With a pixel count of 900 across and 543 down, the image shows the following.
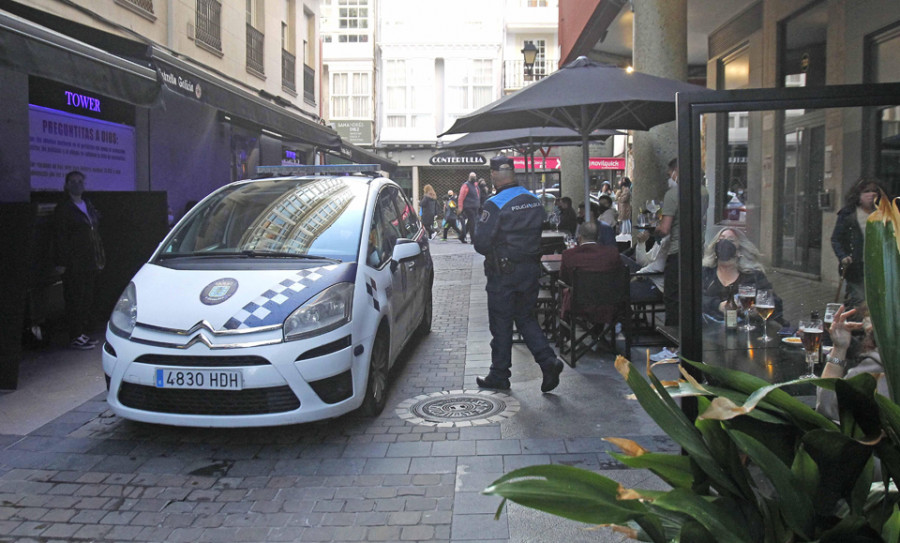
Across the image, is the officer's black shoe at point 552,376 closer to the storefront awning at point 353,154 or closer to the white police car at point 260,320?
the white police car at point 260,320

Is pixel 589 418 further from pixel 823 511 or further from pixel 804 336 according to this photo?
pixel 823 511

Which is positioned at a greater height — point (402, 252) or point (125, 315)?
point (402, 252)

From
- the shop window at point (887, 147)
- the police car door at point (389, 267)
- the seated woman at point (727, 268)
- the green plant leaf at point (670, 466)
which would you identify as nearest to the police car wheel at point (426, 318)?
the police car door at point (389, 267)

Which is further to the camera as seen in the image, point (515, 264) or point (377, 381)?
point (515, 264)

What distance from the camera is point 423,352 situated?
7.68 meters

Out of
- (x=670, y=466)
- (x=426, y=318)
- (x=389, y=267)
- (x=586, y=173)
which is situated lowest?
Result: (x=426, y=318)

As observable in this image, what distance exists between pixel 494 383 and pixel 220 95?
5887 millimetres

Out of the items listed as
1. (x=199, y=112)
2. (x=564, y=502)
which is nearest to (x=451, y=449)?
(x=564, y=502)

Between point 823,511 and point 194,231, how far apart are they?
5.30 metres

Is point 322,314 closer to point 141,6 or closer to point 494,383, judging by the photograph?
point 494,383

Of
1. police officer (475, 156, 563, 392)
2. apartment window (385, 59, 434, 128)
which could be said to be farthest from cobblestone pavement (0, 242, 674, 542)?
apartment window (385, 59, 434, 128)

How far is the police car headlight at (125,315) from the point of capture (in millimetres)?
4922

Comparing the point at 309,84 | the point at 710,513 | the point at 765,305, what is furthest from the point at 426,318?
the point at 309,84

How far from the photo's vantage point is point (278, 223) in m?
5.86
